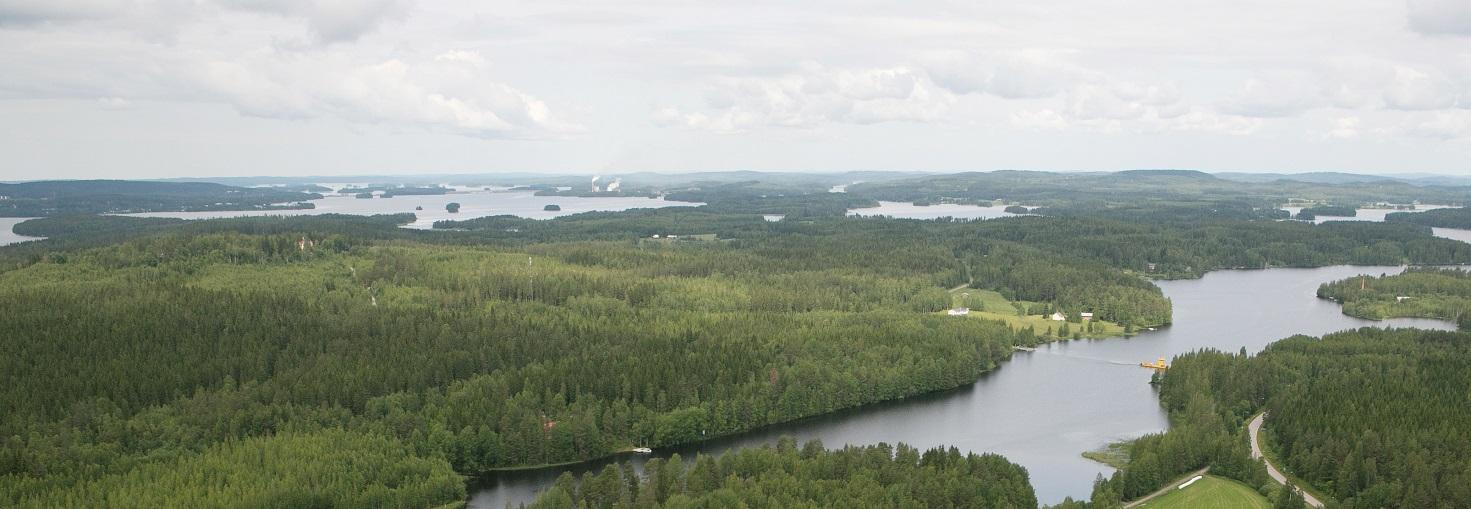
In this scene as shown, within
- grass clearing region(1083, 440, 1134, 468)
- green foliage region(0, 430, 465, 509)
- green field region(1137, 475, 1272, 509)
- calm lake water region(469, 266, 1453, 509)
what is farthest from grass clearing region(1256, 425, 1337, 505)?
green foliage region(0, 430, 465, 509)

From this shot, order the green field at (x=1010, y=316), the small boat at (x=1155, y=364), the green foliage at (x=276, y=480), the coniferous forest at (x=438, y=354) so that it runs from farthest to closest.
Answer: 1. the green field at (x=1010, y=316)
2. the small boat at (x=1155, y=364)
3. the coniferous forest at (x=438, y=354)
4. the green foliage at (x=276, y=480)

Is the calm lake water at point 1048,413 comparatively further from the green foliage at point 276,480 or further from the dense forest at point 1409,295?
the green foliage at point 276,480

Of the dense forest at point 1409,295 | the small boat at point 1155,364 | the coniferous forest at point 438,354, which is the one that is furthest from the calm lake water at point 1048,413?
the dense forest at point 1409,295

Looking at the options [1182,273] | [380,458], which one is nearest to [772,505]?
[380,458]

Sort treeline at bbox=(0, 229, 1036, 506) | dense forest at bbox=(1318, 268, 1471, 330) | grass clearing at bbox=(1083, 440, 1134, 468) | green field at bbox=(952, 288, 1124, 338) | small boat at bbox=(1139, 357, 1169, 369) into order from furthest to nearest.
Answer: dense forest at bbox=(1318, 268, 1471, 330) < green field at bbox=(952, 288, 1124, 338) < small boat at bbox=(1139, 357, 1169, 369) < grass clearing at bbox=(1083, 440, 1134, 468) < treeline at bbox=(0, 229, 1036, 506)

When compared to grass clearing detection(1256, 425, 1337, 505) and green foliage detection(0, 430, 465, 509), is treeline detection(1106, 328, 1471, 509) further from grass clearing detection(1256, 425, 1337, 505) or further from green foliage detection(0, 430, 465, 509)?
green foliage detection(0, 430, 465, 509)

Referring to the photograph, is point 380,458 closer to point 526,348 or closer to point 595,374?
point 595,374
